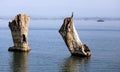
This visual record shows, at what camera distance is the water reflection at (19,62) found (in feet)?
139

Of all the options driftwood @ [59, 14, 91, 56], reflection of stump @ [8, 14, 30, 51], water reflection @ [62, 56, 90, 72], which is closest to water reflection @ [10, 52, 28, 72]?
reflection of stump @ [8, 14, 30, 51]

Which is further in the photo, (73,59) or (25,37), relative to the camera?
(25,37)

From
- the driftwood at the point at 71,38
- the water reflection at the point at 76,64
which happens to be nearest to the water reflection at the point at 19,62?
the water reflection at the point at 76,64

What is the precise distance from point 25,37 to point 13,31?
1.79 metres

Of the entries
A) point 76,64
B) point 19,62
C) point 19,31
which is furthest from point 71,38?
point 19,62

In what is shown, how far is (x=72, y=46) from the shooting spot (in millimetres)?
53438

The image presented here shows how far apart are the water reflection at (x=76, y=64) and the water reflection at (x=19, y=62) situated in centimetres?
416

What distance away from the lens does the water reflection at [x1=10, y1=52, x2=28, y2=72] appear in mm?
42281

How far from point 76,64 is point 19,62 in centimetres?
651

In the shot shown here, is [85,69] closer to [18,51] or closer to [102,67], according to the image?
[102,67]

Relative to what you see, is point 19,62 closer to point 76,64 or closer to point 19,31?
point 76,64

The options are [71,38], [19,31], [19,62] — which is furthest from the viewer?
[19,31]

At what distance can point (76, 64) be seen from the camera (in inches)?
1854

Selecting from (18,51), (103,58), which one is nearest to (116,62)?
(103,58)
